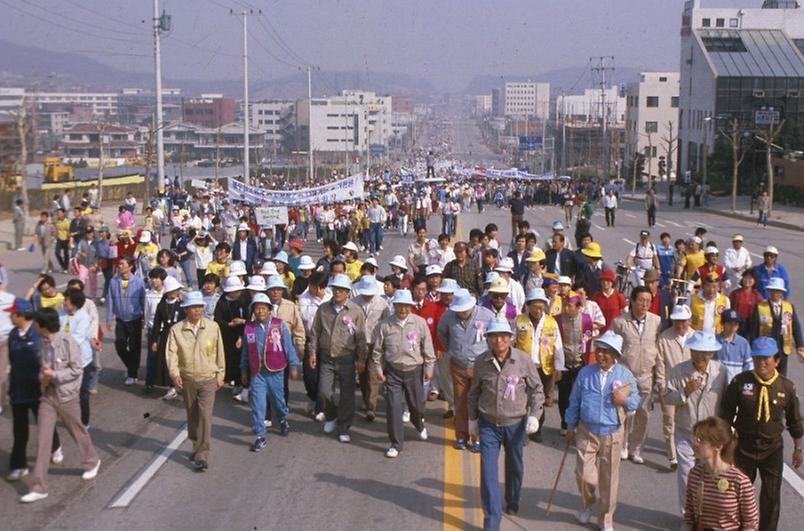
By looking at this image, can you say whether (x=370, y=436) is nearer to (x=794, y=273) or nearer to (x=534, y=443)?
(x=534, y=443)

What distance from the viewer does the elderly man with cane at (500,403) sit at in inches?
293

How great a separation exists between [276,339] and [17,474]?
2.57 m

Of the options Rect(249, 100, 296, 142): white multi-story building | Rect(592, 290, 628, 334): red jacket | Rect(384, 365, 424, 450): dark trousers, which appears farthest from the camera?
Rect(249, 100, 296, 142): white multi-story building

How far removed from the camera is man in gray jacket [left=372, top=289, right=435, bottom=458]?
9.36 m

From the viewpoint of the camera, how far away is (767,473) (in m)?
6.93

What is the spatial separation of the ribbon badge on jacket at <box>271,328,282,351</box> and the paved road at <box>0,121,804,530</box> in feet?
3.27

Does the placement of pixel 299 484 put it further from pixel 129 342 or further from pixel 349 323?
pixel 129 342

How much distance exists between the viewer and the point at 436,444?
32.1 ft

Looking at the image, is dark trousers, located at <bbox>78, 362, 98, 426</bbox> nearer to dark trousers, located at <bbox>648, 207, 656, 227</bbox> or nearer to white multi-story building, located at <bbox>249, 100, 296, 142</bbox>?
dark trousers, located at <bbox>648, 207, 656, 227</bbox>

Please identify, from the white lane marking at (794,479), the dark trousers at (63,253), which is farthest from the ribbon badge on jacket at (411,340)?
the dark trousers at (63,253)

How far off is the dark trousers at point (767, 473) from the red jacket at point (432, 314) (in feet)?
13.2

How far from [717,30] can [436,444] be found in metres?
76.2

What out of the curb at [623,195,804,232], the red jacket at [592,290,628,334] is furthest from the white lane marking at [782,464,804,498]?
the curb at [623,195,804,232]

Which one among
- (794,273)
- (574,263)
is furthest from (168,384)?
(794,273)
